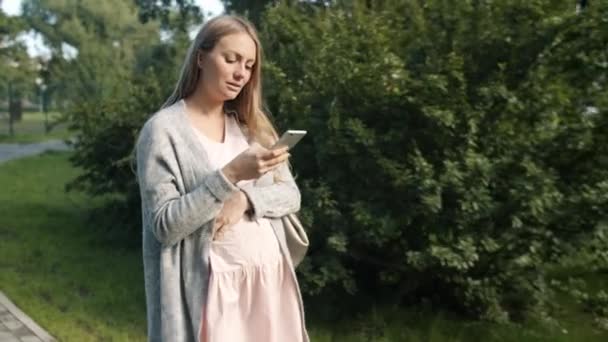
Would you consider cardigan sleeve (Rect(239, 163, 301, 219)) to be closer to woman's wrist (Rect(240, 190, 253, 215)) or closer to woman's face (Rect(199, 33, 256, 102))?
woman's wrist (Rect(240, 190, 253, 215))

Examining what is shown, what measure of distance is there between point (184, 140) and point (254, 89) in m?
0.29

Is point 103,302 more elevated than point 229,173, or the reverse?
point 229,173

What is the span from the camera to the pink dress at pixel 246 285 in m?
1.95

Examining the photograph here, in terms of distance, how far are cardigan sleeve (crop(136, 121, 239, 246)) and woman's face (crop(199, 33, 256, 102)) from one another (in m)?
0.19

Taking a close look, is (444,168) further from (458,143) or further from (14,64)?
(14,64)

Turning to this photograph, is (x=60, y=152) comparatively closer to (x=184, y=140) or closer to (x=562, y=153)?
(x=562, y=153)

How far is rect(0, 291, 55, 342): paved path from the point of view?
542cm

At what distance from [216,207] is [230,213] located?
13cm

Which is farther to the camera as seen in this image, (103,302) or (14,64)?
(14,64)

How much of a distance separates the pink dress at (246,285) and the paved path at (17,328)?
373cm

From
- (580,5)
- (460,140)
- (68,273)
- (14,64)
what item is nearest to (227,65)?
(460,140)

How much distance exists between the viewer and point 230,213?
1977 mm

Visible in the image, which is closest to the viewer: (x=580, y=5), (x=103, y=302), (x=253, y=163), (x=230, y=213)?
(x=253, y=163)

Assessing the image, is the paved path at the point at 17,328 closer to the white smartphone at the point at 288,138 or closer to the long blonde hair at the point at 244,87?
the long blonde hair at the point at 244,87
